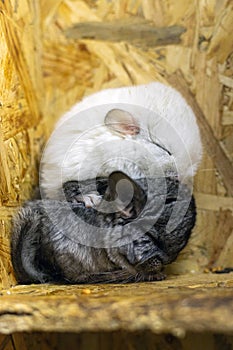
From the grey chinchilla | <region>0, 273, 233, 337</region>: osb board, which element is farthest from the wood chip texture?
<region>0, 273, 233, 337</region>: osb board

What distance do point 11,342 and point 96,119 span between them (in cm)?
100

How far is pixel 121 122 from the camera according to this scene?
224 cm

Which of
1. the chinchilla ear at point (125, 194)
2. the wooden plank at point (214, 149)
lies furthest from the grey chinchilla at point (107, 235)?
the wooden plank at point (214, 149)

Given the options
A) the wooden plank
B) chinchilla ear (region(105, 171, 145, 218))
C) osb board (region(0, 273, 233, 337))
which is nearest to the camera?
osb board (region(0, 273, 233, 337))

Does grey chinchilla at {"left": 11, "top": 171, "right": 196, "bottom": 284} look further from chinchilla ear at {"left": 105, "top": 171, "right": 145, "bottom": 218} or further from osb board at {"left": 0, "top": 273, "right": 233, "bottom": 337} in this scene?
osb board at {"left": 0, "top": 273, "right": 233, "bottom": 337}

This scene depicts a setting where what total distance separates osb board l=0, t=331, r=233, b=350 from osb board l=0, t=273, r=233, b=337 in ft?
2.10

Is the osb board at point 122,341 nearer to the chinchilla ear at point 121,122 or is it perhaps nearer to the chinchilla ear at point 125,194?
the chinchilla ear at point 125,194

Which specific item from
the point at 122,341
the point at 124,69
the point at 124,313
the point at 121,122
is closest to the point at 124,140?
the point at 121,122

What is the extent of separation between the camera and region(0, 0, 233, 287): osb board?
7.26 ft

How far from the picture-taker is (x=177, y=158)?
224 cm

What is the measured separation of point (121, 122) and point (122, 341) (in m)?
0.91

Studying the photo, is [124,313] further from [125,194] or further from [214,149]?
[214,149]

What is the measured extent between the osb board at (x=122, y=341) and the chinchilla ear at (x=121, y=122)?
839mm

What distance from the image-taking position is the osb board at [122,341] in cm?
203
